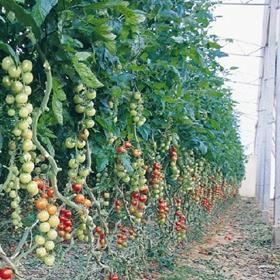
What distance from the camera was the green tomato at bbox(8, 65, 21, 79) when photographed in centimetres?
116

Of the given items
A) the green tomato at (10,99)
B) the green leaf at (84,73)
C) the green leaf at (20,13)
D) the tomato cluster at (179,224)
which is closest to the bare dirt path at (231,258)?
the tomato cluster at (179,224)

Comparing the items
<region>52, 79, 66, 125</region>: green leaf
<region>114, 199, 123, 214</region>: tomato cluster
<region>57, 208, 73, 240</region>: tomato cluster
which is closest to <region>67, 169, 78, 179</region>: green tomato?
<region>57, 208, 73, 240</region>: tomato cluster

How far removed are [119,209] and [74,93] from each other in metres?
1.13

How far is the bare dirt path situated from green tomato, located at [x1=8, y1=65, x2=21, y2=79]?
284cm

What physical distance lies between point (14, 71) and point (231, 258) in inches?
176

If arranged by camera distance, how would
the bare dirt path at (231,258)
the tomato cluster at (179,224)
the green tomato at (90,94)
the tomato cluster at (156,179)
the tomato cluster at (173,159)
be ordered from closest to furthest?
the green tomato at (90,94)
the tomato cluster at (156,179)
the tomato cluster at (173,159)
the tomato cluster at (179,224)
the bare dirt path at (231,258)

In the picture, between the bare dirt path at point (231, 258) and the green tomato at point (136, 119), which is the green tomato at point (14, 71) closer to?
the green tomato at point (136, 119)

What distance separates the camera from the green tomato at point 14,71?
3.81ft

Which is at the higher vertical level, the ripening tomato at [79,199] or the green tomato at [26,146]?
the green tomato at [26,146]

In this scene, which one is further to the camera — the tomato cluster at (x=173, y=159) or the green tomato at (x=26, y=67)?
the tomato cluster at (x=173, y=159)

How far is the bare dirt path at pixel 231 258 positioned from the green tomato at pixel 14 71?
9.32ft

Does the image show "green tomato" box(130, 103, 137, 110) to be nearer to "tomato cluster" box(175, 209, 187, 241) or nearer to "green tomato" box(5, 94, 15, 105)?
"green tomato" box(5, 94, 15, 105)

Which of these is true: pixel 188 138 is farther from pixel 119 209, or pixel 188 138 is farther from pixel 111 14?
pixel 111 14

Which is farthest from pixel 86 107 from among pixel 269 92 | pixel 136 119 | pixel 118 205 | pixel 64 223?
pixel 269 92
